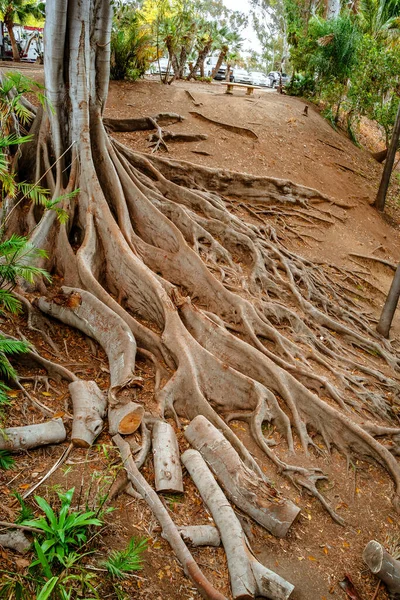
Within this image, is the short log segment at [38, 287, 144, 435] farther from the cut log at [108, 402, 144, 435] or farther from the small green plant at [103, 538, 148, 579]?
the small green plant at [103, 538, 148, 579]

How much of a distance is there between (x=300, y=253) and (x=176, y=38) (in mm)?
10376

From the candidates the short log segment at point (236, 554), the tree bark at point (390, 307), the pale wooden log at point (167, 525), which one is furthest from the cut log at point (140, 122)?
the short log segment at point (236, 554)

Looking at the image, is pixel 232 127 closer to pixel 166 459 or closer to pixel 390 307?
pixel 390 307

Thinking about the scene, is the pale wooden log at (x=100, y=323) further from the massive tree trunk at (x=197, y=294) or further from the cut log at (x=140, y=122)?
the cut log at (x=140, y=122)

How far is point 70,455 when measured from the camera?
12.3 ft

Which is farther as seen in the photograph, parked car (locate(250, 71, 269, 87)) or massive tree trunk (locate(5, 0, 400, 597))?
parked car (locate(250, 71, 269, 87))

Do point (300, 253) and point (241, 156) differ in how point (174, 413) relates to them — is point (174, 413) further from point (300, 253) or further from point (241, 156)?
point (241, 156)

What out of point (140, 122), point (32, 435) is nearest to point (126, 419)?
point (32, 435)

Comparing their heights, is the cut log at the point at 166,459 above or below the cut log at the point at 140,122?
below

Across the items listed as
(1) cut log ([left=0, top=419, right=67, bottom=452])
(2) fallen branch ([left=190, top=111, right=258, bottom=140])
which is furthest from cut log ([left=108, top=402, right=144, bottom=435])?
(2) fallen branch ([left=190, top=111, right=258, bottom=140])

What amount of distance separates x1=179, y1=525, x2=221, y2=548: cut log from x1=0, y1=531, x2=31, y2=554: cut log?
42.7 inches

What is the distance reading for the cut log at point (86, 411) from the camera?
3.86 m

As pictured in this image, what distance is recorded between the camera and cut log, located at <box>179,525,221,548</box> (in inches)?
134

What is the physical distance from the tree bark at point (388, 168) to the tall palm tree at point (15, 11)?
Result: 12.4m
